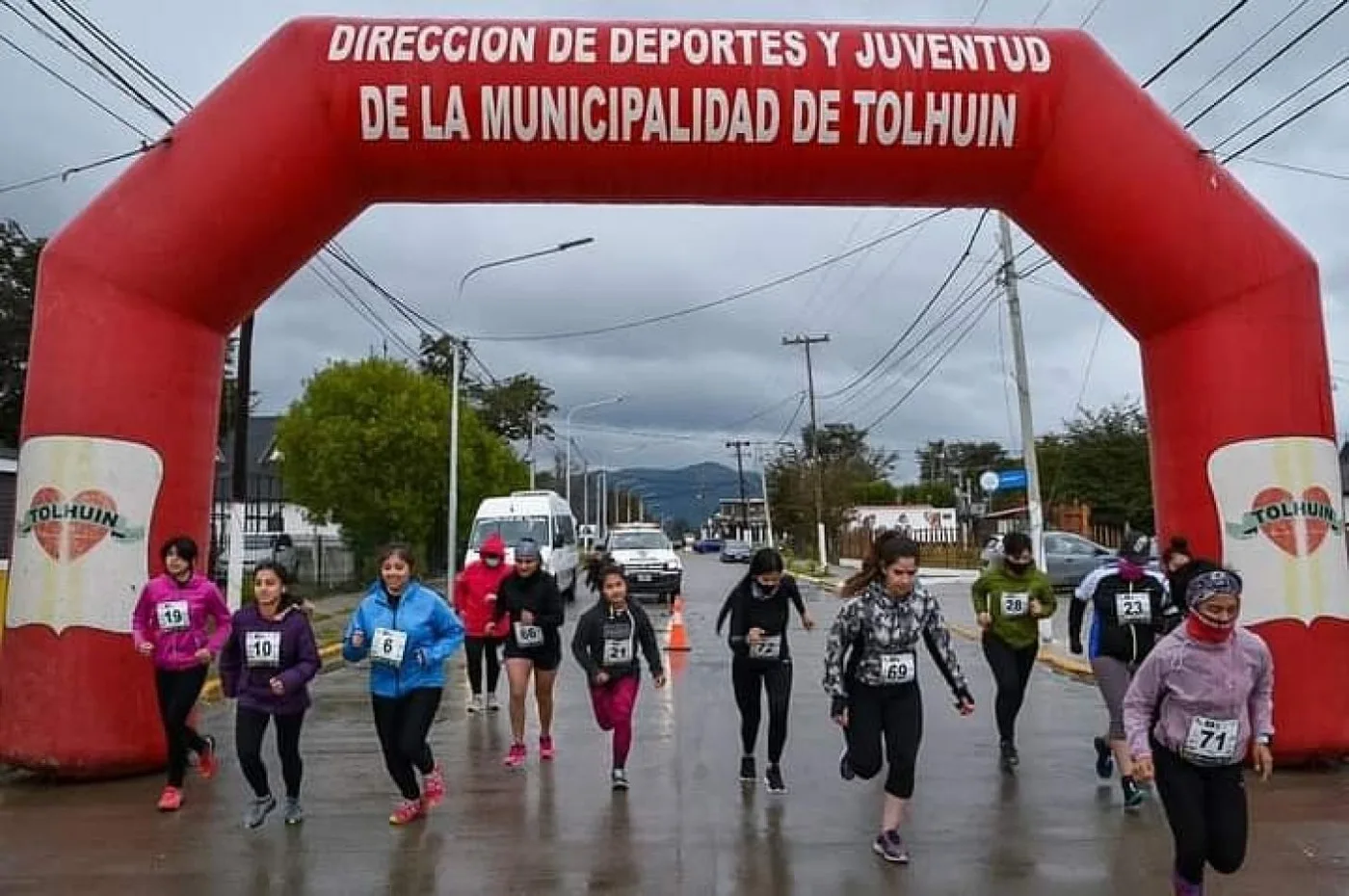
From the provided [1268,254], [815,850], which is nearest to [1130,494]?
[1268,254]

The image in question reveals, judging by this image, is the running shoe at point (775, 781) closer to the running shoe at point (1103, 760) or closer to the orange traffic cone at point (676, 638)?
the running shoe at point (1103, 760)

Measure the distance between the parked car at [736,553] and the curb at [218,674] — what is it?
4656 centimetres

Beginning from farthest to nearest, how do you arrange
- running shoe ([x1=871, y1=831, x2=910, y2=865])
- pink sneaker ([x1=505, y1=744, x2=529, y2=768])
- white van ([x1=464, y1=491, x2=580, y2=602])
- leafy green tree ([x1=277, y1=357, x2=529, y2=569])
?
leafy green tree ([x1=277, y1=357, x2=529, y2=569]) < white van ([x1=464, y1=491, x2=580, y2=602]) < pink sneaker ([x1=505, y1=744, x2=529, y2=768]) < running shoe ([x1=871, y1=831, x2=910, y2=865])

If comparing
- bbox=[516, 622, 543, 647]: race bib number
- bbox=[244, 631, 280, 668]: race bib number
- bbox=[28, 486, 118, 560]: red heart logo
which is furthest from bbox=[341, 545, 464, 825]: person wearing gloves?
bbox=[28, 486, 118, 560]: red heart logo

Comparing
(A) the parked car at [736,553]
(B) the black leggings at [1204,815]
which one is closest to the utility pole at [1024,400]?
(B) the black leggings at [1204,815]

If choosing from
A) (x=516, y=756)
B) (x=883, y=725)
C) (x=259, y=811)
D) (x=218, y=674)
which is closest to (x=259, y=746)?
(x=259, y=811)

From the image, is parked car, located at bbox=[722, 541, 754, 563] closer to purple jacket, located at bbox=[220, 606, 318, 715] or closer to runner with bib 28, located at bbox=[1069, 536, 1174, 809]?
runner with bib 28, located at bbox=[1069, 536, 1174, 809]

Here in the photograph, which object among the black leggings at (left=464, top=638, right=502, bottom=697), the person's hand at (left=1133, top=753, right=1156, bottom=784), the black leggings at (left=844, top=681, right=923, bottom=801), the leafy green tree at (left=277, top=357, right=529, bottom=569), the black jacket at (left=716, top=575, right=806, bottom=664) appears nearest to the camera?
the person's hand at (left=1133, top=753, right=1156, bottom=784)

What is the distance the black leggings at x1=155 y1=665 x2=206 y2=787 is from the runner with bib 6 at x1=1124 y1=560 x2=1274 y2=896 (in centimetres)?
560

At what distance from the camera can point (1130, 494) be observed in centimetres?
5088

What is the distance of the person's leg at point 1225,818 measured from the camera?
5348mm

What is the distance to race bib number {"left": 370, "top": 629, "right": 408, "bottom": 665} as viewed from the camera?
751 cm

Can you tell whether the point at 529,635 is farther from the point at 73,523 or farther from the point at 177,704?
the point at 73,523

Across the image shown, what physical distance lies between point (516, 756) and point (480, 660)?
3.11 metres
